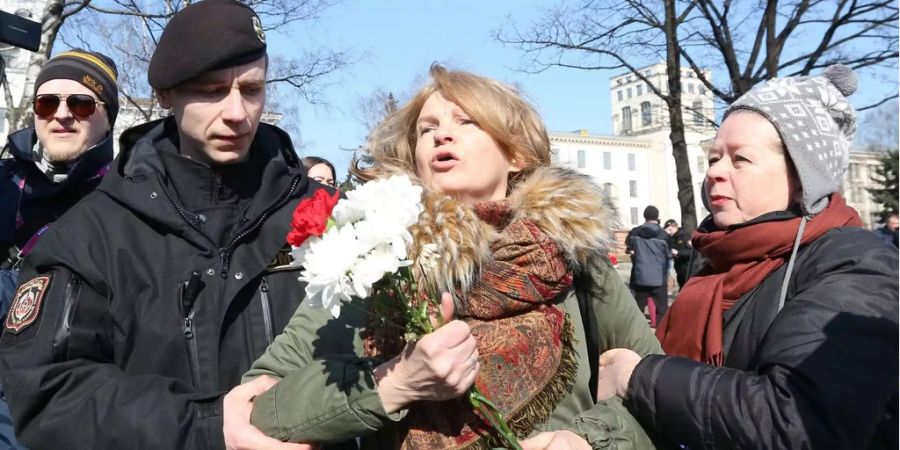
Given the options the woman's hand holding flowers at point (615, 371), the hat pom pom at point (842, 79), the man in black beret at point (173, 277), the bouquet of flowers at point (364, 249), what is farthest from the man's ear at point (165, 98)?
the hat pom pom at point (842, 79)

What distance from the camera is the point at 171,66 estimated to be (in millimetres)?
2398

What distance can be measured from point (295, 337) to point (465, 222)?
0.57 meters

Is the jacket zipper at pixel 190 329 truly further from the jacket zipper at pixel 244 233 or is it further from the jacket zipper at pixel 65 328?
the jacket zipper at pixel 65 328

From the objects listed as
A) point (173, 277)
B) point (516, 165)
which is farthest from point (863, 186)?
point (173, 277)

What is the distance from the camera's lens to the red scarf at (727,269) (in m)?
2.36

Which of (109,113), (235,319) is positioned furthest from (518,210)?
(109,113)

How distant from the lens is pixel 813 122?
2432 mm

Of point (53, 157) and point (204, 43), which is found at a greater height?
point (204, 43)

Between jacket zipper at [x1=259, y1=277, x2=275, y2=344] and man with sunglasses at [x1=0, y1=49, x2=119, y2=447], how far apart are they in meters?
1.38

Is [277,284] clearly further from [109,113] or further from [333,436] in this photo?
[109,113]

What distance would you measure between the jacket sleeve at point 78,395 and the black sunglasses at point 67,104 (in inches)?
60.6

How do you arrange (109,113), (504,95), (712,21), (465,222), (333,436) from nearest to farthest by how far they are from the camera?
(333,436) → (465,222) → (504,95) → (109,113) → (712,21)

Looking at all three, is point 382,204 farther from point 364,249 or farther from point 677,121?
point 677,121

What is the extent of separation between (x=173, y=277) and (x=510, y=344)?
39.0 inches
